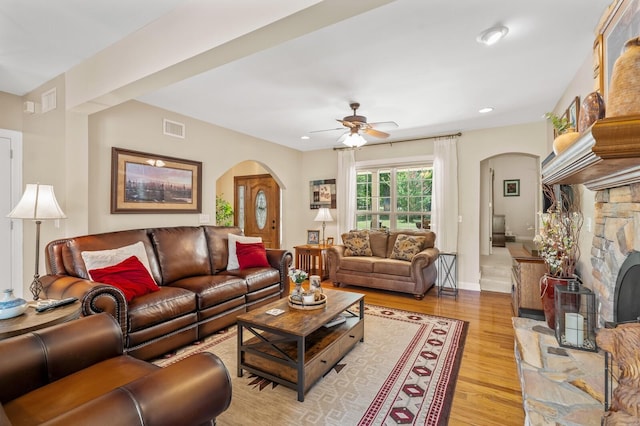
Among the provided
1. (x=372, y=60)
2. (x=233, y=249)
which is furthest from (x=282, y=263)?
(x=372, y=60)

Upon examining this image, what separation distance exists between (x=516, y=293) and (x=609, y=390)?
220cm

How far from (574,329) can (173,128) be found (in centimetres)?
455

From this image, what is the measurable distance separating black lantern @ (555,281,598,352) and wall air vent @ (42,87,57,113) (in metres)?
4.75

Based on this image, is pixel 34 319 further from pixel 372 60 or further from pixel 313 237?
pixel 313 237

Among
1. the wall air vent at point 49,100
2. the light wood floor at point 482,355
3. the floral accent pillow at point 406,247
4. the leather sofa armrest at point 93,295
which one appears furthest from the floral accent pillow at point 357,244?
the wall air vent at point 49,100

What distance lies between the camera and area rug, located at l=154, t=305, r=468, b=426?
185 cm

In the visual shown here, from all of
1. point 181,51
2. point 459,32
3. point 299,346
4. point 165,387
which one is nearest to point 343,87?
point 459,32

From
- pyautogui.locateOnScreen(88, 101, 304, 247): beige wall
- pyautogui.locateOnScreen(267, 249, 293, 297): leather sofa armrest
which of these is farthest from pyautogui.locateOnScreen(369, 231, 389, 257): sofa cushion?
pyautogui.locateOnScreen(88, 101, 304, 247): beige wall

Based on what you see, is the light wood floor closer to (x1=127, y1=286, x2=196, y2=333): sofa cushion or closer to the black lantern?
the black lantern

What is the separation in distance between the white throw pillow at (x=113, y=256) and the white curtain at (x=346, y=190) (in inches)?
142

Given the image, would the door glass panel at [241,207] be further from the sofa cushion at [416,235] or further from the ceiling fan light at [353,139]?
the ceiling fan light at [353,139]

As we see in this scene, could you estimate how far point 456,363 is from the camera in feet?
8.16

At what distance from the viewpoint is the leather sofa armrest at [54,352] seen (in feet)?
4.25

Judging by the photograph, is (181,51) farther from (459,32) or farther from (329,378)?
(329,378)
